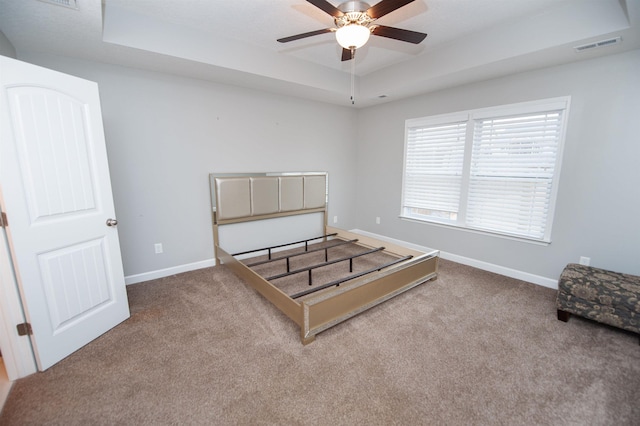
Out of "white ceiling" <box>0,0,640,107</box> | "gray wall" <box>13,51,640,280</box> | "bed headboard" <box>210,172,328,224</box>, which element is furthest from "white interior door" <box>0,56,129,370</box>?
"bed headboard" <box>210,172,328,224</box>

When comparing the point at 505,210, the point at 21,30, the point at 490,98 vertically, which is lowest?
the point at 505,210

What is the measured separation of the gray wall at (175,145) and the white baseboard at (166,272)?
1.9 inches

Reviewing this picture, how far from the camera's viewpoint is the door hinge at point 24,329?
172 cm

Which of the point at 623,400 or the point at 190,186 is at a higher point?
the point at 190,186

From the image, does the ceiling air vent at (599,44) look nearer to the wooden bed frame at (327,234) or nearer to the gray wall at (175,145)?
the wooden bed frame at (327,234)

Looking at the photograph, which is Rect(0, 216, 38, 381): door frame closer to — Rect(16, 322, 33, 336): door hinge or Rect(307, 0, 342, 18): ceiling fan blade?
Rect(16, 322, 33, 336): door hinge

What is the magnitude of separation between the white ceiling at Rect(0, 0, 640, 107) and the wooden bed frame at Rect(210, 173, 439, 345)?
4.51 feet

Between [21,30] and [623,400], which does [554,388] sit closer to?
[623,400]

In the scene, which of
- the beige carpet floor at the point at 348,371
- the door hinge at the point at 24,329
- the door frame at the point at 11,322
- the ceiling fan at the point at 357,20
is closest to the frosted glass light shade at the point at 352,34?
the ceiling fan at the point at 357,20

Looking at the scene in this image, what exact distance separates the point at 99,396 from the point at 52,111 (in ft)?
6.20

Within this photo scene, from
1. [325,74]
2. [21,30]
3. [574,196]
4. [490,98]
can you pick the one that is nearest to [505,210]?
[574,196]

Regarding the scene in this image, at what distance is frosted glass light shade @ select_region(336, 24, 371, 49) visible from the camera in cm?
193

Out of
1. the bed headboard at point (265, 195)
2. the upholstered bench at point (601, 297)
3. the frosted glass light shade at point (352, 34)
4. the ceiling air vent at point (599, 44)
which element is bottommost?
the upholstered bench at point (601, 297)

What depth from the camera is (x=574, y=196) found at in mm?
2793
